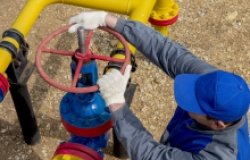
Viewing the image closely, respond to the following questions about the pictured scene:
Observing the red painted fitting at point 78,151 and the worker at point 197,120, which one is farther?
the red painted fitting at point 78,151

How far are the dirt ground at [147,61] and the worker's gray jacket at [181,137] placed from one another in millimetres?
993

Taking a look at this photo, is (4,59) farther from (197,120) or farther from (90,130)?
(197,120)

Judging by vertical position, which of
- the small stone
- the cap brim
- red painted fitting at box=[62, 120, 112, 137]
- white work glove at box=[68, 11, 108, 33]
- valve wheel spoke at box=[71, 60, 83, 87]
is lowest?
the small stone

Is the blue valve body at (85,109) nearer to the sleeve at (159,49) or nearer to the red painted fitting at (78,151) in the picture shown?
the red painted fitting at (78,151)

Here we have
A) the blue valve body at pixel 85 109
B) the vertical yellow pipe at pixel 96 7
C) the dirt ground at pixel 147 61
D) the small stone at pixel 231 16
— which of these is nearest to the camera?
the blue valve body at pixel 85 109

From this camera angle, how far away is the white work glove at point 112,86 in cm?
162

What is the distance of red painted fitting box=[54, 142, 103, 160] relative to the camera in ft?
6.07

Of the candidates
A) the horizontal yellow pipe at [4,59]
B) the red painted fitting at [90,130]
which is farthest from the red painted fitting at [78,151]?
the horizontal yellow pipe at [4,59]

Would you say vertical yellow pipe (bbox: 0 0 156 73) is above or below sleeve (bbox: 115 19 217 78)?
below

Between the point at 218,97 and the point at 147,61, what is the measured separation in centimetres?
164

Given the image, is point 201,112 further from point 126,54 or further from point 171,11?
point 171,11

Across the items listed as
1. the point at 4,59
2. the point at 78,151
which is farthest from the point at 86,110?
the point at 4,59

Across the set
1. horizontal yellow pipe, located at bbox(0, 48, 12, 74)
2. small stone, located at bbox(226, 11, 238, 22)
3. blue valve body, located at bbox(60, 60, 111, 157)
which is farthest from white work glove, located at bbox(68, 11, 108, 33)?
small stone, located at bbox(226, 11, 238, 22)

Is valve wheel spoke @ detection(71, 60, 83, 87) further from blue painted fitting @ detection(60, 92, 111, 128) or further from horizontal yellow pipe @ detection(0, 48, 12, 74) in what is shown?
horizontal yellow pipe @ detection(0, 48, 12, 74)
